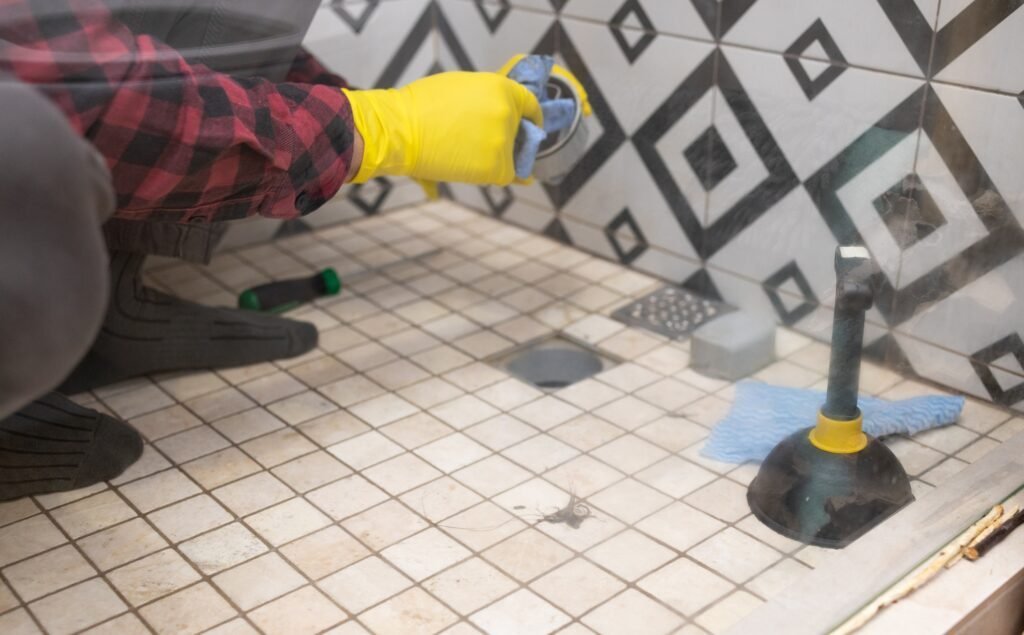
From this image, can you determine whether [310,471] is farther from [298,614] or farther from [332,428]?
[298,614]

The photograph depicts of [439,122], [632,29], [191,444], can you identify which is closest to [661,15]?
[632,29]

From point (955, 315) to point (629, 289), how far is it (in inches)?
20.5

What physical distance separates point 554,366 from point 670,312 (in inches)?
6.5

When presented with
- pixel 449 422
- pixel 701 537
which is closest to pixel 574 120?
pixel 449 422

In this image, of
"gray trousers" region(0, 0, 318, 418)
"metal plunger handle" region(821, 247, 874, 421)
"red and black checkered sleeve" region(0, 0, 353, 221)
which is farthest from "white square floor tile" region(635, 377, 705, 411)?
"gray trousers" region(0, 0, 318, 418)

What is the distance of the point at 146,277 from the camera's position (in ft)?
5.02

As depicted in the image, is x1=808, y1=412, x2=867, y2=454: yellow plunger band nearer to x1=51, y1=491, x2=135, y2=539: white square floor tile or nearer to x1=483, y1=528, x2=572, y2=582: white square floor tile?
x1=483, y1=528, x2=572, y2=582: white square floor tile

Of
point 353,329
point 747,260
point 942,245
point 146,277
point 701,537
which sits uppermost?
point 942,245

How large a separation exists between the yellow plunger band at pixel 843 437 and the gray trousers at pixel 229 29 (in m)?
0.62

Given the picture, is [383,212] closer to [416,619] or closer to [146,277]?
[146,277]

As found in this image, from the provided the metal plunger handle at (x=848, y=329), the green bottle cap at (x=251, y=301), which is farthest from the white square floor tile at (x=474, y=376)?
the metal plunger handle at (x=848, y=329)

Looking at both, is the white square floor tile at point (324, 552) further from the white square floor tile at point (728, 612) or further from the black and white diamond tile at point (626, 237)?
the black and white diamond tile at point (626, 237)

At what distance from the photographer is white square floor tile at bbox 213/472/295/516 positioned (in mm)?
1064

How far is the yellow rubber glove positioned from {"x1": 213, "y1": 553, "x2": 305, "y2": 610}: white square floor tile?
1.32ft
